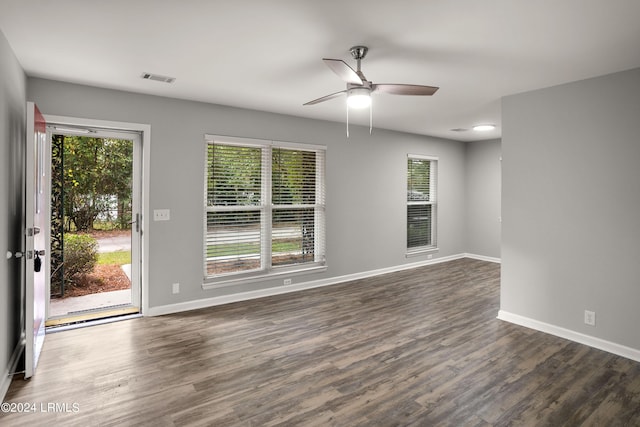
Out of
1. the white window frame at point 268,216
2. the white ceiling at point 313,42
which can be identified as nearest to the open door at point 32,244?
the white ceiling at point 313,42

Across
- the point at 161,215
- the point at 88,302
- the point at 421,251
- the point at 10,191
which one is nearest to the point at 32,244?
the point at 10,191

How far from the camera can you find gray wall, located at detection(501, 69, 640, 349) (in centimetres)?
316

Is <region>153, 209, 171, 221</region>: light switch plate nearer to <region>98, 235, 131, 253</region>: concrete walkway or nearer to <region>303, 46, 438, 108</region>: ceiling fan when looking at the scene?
<region>98, 235, 131, 253</region>: concrete walkway

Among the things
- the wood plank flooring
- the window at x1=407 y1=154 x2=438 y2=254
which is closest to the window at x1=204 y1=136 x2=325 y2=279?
the wood plank flooring

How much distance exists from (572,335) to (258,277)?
142 inches

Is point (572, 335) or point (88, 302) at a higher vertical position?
point (88, 302)

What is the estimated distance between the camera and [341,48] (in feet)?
8.96

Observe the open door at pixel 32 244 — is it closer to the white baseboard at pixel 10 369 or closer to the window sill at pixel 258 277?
the white baseboard at pixel 10 369

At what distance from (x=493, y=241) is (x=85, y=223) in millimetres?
7076

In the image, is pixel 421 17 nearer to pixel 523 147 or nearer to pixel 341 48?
pixel 341 48

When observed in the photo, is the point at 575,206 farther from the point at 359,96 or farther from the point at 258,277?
the point at 258,277

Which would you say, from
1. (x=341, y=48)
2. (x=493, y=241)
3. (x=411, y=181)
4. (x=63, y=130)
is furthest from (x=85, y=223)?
(x=493, y=241)

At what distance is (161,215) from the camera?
4137 millimetres

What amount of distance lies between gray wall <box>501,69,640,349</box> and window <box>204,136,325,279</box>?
263cm
